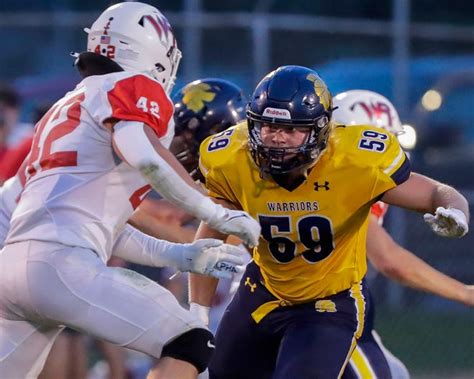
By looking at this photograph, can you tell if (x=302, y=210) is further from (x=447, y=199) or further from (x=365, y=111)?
(x=365, y=111)

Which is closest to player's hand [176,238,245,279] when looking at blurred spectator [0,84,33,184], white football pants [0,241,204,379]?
white football pants [0,241,204,379]

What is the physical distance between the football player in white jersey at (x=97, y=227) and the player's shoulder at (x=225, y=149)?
296 mm

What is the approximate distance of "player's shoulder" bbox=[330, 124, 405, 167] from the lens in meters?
5.14

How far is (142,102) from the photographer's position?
4.84m

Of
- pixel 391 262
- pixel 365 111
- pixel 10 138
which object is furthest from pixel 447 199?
pixel 10 138

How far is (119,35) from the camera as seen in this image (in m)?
5.32

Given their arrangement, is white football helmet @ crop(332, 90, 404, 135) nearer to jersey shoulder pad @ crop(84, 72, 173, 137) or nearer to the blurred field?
jersey shoulder pad @ crop(84, 72, 173, 137)

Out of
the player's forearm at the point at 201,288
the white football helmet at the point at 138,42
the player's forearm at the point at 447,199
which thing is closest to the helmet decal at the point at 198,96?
→ the white football helmet at the point at 138,42

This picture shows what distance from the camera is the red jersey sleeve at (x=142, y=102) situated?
4.81 m

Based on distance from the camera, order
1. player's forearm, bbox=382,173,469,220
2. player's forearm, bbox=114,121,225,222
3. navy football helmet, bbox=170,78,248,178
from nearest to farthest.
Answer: player's forearm, bbox=114,121,225,222, player's forearm, bbox=382,173,469,220, navy football helmet, bbox=170,78,248,178

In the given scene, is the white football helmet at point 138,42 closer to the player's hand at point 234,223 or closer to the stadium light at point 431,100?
the player's hand at point 234,223

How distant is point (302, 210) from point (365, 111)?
145cm

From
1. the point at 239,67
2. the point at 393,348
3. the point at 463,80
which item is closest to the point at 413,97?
the point at 463,80

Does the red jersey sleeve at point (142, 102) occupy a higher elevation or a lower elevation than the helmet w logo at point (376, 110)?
higher
